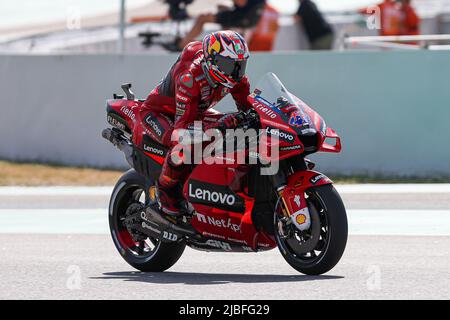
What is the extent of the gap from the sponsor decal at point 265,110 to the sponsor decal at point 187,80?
0.43m

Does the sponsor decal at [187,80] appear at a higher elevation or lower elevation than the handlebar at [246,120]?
higher

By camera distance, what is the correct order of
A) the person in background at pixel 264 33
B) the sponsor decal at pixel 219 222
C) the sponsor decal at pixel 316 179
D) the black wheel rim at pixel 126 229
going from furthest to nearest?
the person in background at pixel 264 33 < the black wheel rim at pixel 126 229 < the sponsor decal at pixel 219 222 < the sponsor decal at pixel 316 179

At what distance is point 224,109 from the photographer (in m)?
14.4

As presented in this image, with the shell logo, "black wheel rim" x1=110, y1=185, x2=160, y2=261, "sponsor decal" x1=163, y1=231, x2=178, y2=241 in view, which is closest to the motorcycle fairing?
"sponsor decal" x1=163, y1=231, x2=178, y2=241

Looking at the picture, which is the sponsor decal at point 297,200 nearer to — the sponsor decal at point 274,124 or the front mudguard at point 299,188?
the front mudguard at point 299,188

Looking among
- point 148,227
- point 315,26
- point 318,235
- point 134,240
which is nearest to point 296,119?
point 318,235

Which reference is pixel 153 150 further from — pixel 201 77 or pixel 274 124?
pixel 274 124

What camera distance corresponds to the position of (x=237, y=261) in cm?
870

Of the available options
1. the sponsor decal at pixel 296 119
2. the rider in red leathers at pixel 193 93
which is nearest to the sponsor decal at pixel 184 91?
the rider in red leathers at pixel 193 93

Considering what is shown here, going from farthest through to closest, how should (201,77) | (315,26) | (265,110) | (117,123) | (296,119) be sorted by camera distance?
1. (315,26)
2. (117,123)
3. (201,77)
4. (265,110)
5. (296,119)

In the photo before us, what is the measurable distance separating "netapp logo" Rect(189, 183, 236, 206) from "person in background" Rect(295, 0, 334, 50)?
7.80 m

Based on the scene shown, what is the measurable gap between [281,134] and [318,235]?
665mm

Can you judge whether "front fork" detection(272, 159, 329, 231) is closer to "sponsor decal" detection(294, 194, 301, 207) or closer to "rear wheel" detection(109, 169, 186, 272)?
"sponsor decal" detection(294, 194, 301, 207)

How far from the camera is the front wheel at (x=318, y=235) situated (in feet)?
23.6
